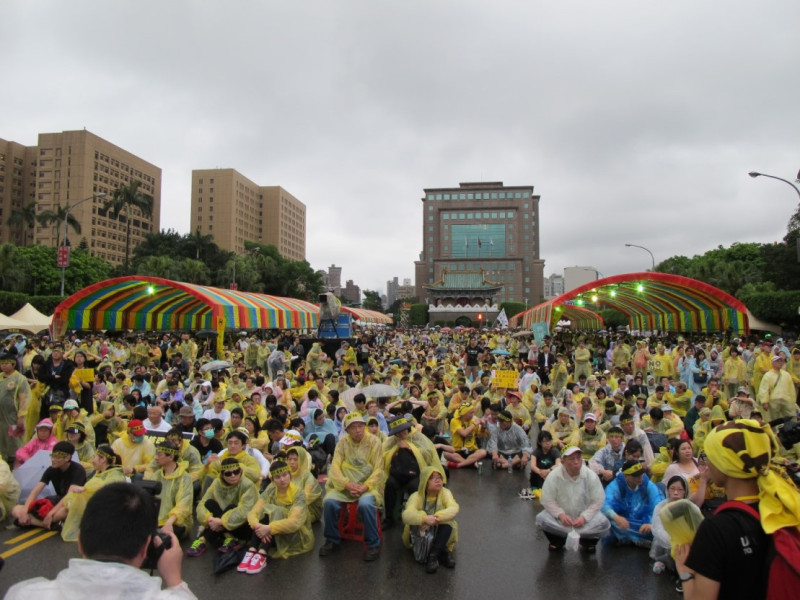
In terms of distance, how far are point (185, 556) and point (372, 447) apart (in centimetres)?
219

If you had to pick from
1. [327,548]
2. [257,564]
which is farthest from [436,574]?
[257,564]

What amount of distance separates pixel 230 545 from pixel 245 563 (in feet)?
1.05

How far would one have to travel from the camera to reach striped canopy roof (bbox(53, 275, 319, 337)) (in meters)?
21.6

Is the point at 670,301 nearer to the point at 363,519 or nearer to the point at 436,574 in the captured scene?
the point at 363,519

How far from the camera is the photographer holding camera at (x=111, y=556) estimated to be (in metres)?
1.81

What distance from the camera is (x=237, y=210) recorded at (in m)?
118

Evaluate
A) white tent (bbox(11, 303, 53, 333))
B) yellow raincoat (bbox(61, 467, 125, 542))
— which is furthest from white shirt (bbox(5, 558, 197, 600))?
white tent (bbox(11, 303, 53, 333))

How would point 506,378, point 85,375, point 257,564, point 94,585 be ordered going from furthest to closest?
1. point 506,378
2. point 85,375
3. point 257,564
4. point 94,585

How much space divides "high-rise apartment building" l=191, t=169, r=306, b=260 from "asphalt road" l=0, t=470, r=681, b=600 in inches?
4444

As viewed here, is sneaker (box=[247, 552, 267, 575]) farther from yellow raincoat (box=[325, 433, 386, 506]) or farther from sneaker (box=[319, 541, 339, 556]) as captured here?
yellow raincoat (box=[325, 433, 386, 506])

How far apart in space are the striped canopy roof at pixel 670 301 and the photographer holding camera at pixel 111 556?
1816 centimetres

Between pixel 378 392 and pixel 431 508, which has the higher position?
pixel 378 392

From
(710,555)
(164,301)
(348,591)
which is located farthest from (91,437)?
(164,301)

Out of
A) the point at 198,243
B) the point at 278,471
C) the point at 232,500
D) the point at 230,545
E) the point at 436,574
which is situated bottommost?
the point at 436,574
